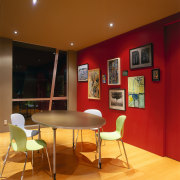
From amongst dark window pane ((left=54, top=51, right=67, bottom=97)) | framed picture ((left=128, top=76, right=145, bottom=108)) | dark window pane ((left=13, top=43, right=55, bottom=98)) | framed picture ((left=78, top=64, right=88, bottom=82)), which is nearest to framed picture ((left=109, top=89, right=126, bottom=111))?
framed picture ((left=128, top=76, right=145, bottom=108))

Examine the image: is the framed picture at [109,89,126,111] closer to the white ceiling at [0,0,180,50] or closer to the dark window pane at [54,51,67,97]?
the white ceiling at [0,0,180,50]

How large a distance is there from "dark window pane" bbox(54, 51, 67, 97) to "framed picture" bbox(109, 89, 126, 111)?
7.34ft

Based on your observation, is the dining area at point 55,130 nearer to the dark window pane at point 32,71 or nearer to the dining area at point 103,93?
the dining area at point 103,93

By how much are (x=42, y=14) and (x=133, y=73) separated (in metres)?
2.28

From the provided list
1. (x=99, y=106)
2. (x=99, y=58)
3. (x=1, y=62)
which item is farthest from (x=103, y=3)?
(x=1, y=62)

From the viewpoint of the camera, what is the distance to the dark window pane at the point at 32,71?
5383 millimetres

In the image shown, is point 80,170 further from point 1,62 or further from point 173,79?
point 1,62

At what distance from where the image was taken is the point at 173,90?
322 cm

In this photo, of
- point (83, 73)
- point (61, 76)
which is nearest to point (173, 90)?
point (83, 73)

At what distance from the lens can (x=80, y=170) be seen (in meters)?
2.75

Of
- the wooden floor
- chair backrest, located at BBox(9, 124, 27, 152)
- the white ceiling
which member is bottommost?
the wooden floor

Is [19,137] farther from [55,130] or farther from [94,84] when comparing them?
[94,84]

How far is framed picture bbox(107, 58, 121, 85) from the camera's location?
14.2 feet

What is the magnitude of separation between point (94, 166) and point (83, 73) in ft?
11.3
